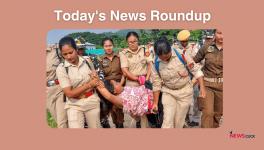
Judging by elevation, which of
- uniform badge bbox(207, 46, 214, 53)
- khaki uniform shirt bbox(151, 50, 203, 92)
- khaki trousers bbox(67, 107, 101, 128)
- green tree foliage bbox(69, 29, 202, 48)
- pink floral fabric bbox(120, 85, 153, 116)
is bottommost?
khaki trousers bbox(67, 107, 101, 128)

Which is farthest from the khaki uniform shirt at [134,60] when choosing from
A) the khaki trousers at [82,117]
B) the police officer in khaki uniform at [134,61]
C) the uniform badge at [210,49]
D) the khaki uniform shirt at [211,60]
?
the uniform badge at [210,49]

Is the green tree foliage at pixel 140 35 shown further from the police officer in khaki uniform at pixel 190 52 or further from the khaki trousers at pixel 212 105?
the khaki trousers at pixel 212 105

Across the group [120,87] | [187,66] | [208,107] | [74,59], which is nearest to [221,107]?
[208,107]

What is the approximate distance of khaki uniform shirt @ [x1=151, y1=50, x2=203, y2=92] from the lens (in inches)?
473

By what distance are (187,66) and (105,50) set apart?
156cm

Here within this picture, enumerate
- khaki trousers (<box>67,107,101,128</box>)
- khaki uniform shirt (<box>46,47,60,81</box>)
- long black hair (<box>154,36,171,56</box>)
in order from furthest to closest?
khaki uniform shirt (<box>46,47,60,81</box>) < khaki trousers (<box>67,107,101,128</box>) < long black hair (<box>154,36,171,56</box>)

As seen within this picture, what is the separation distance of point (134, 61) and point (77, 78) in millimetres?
1111

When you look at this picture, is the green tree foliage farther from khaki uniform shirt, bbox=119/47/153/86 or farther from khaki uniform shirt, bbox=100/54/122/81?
khaki uniform shirt, bbox=100/54/122/81

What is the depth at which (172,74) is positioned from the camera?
A: 12.0 metres

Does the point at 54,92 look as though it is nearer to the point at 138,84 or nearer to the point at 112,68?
the point at 112,68

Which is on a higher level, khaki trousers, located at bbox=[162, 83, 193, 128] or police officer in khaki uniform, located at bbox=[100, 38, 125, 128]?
police officer in khaki uniform, located at bbox=[100, 38, 125, 128]

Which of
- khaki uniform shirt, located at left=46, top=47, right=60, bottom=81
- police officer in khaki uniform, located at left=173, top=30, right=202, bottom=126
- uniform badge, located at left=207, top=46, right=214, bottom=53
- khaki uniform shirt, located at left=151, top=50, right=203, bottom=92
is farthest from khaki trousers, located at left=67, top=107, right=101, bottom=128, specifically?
uniform badge, located at left=207, top=46, right=214, bottom=53

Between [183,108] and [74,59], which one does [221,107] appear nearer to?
[183,108]

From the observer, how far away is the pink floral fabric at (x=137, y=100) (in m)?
12.1
